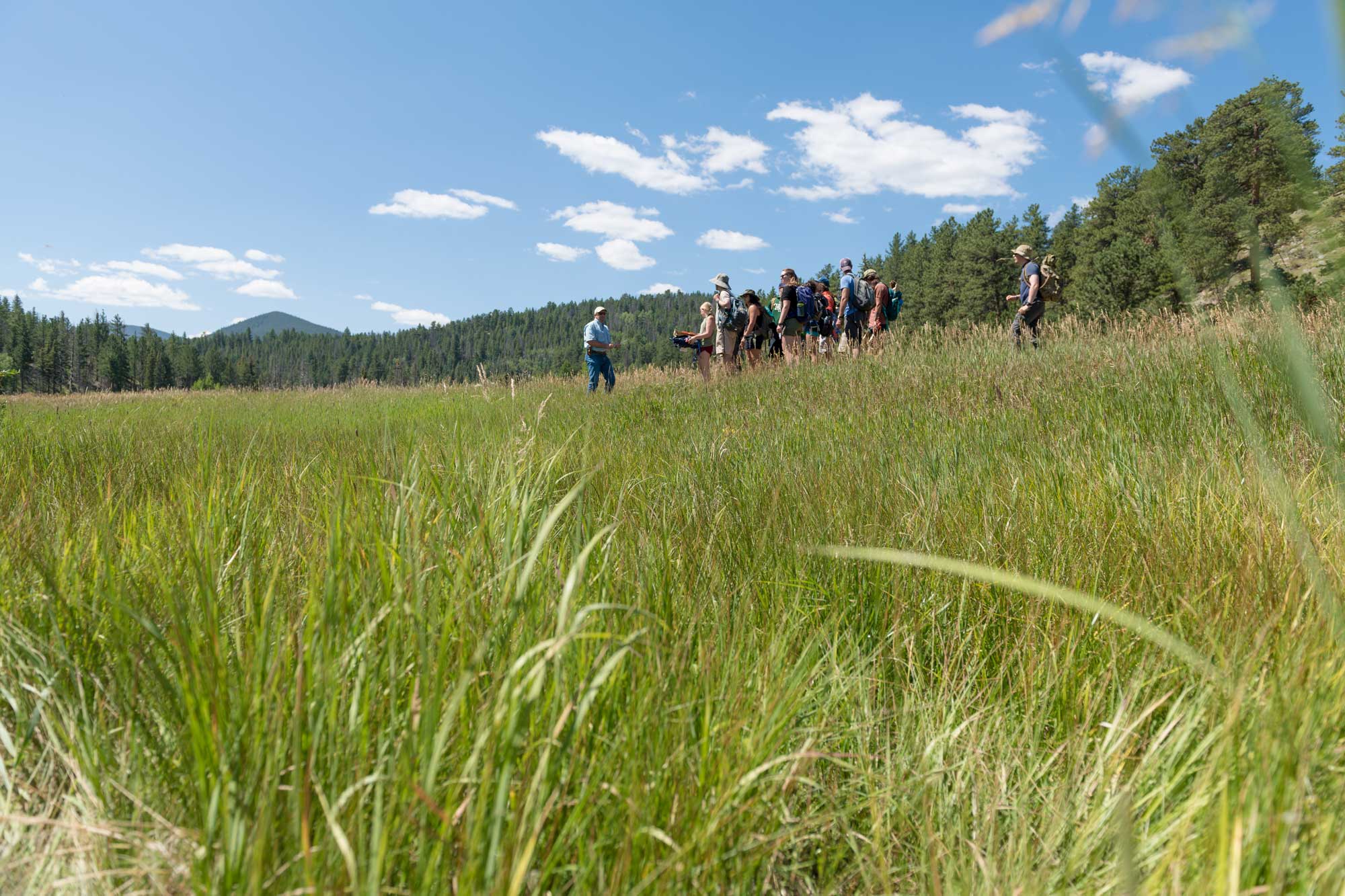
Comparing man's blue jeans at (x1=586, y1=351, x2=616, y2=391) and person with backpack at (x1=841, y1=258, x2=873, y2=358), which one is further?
person with backpack at (x1=841, y1=258, x2=873, y2=358)

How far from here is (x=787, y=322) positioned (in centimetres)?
1267

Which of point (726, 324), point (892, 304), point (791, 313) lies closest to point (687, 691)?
point (726, 324)

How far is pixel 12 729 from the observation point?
1169 mm

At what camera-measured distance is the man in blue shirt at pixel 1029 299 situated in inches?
398

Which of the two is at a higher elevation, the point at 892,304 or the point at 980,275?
the point at 980,275

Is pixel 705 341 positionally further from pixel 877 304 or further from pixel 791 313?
pixel 877 304

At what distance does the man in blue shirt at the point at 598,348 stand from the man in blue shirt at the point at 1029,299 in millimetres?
5912

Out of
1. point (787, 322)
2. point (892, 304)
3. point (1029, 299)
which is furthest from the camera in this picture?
point (892, 304)

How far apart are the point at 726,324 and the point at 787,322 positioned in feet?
3.89

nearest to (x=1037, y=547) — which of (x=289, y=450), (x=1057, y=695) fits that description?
(x=1057, y=695)

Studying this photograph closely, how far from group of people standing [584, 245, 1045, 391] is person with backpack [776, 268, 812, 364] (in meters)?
0.02

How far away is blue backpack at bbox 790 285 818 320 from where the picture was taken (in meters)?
12.8

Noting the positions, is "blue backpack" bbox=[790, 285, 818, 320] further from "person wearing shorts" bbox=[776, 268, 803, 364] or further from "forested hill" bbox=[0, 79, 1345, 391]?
"forested hill" bbox=[0, 79, 1345, 391]

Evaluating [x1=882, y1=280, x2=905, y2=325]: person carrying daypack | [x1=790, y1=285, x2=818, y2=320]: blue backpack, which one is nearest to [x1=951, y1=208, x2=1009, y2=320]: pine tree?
[x1=882, y1=280, x2=905, y2=325]: person carrying daypack
